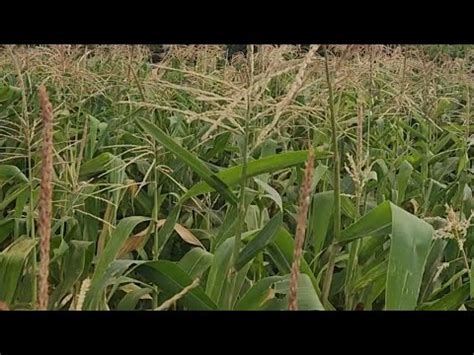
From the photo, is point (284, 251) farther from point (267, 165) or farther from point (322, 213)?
point (322, 213)

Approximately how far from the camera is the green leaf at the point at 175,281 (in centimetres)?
69

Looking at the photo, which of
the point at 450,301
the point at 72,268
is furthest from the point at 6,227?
the point at 450,301

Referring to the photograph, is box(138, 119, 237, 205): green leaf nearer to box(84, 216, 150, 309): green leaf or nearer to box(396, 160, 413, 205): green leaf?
box(84, 216, 150, 309): green leaf

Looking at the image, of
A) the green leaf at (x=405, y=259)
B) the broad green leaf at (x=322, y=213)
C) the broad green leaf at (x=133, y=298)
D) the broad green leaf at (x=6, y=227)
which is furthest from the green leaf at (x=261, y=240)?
the broad green leaf at (x=6, y=227)

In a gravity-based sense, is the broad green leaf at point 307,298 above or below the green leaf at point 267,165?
below

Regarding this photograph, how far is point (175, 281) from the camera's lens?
0.70 m

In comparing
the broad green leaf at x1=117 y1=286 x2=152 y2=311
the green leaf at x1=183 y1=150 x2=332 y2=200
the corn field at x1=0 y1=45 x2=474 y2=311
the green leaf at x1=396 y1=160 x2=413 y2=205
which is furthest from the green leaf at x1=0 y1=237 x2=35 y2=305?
the green leaf at x1=396 y1=160 x2=413 y2=205

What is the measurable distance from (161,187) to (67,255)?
1.64 ft

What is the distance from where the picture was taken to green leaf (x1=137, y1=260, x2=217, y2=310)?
694 millimetres

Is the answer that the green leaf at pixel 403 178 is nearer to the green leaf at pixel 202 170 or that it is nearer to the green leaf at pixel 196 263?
the green leaf at pixel 196 263

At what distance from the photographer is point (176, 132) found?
1.54 m
